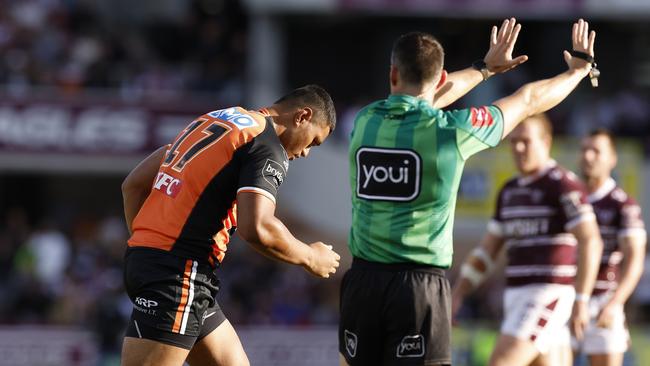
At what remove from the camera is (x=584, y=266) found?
330 inches

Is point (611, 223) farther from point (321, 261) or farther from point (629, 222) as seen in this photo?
point (321, 261)

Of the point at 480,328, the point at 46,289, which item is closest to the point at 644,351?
the point at 480,328

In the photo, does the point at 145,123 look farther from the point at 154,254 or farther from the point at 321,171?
the point at 154,254

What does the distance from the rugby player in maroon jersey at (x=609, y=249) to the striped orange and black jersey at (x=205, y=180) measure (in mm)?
3844

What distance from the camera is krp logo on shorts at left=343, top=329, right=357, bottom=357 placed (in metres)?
6.54

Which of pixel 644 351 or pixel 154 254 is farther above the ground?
pixel 154 254

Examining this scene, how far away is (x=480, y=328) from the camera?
16266 mm

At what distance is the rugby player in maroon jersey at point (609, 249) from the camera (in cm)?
926

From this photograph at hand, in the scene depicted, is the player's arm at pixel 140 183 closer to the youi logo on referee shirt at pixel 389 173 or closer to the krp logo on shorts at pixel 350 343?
the youi logo on referee shirt at pixel 389 173

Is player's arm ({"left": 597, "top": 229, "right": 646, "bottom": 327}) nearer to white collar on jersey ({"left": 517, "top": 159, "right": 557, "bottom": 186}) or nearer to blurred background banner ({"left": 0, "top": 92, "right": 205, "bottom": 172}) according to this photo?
white collar on jersey ({"left": 517, "top": 159, "right": 557, "bottom": 186})

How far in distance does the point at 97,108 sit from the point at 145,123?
85cm

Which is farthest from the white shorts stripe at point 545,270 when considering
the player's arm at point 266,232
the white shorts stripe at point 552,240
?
the player's arm at point 266,232

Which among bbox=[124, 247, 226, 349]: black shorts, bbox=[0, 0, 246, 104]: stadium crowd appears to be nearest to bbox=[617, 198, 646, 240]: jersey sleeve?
bbox=[124, 247, 226, 349]: black shorts

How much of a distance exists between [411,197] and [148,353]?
1619 millimetres
